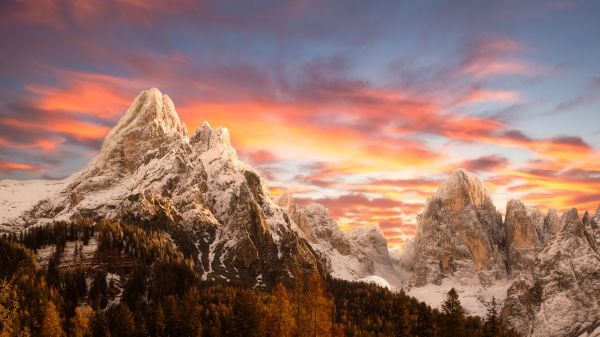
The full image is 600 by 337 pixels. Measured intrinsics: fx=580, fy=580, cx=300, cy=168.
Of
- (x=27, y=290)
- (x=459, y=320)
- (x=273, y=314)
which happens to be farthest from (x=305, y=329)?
(x=27, y=290)

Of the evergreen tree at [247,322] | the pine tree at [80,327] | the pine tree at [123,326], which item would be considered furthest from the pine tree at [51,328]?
the evergreen tree at [247,322]

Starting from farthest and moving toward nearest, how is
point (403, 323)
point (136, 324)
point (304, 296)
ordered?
point (136, 324) → point (403, 323) → point (304, 296)

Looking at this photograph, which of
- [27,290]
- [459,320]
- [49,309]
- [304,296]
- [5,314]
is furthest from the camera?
[27,290]

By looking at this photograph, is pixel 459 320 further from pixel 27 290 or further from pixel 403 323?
pixel 27 290

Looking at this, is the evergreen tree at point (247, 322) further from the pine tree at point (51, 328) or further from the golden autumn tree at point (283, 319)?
the pine tree at point (51, 328)

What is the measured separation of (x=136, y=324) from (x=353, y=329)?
71670 millimetres

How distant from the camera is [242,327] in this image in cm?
14212

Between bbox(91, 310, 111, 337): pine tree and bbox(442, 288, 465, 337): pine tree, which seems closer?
bbox(442, 288, 465, 337): pine tree

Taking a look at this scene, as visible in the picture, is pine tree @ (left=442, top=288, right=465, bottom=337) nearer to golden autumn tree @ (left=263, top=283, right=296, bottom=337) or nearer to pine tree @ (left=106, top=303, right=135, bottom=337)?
golden autumn tree @ (left=263, top=283, right=296, bottom=337)

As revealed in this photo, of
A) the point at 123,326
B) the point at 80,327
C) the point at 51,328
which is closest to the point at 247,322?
the point at 123,326

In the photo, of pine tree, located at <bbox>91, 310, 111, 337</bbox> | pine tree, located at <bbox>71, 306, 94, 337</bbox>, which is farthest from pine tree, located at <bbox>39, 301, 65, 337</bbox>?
pine tree, located at <bbox>91, 310, 111, 337</bbox>

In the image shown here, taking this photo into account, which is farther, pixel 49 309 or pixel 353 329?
pixel 353 329

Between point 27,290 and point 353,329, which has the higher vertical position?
point 27,290

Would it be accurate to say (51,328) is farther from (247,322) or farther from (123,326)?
(247,322)
